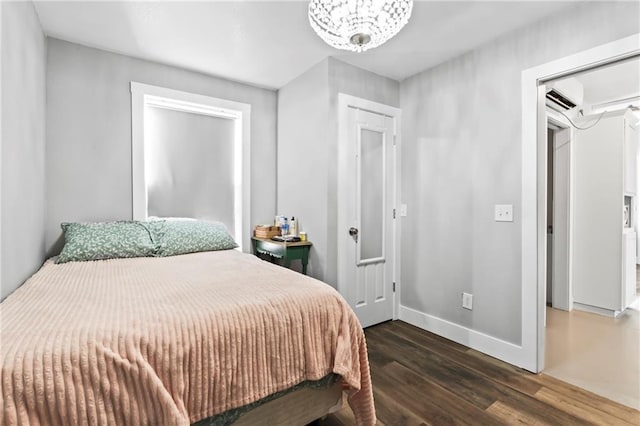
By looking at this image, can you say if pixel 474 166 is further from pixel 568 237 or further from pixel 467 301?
pixel 568 237

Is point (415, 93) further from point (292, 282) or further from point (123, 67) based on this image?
point (123, 67)

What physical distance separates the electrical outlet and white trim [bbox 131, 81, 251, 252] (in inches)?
84.2

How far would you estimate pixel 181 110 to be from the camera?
303 cm

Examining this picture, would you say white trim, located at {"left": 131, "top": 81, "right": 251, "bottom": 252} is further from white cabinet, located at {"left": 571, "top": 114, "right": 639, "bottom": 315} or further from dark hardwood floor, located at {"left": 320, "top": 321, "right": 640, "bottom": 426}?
white cabinet, located at {"left": 571, "top": 114, "right": 639, "bottom": 315}

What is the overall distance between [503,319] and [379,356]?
3.20 ft

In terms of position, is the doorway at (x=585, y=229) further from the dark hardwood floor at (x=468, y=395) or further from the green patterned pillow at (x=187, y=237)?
the green patterned pillow at (x=187, y=237)

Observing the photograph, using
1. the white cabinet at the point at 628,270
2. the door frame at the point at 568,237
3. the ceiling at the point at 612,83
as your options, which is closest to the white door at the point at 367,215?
the ceiling at the point at 612,83

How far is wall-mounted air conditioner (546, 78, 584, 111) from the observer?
292cm

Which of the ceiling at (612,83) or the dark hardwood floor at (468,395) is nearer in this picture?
the dark hardwood floor at (468,395)

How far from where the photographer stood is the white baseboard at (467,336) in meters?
2.23

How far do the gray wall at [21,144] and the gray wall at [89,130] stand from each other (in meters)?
0.14

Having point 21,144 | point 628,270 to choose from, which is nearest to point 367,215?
point 21,144

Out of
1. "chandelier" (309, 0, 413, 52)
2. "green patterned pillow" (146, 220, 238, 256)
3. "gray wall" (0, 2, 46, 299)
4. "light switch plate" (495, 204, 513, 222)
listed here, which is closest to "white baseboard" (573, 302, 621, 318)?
"light switch plate" (495, 204, 513, 222)

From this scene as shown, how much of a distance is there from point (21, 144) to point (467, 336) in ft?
10.9
